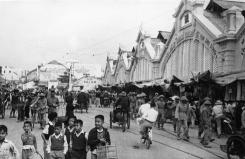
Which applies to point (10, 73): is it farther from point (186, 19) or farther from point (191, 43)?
point (191, 43)

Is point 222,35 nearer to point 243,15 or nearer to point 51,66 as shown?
point 243,15

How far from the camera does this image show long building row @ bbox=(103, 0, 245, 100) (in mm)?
19828

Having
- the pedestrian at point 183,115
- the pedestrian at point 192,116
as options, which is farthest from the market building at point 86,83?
the pedestrian at point 183,115

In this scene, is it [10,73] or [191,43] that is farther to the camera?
[10,73]

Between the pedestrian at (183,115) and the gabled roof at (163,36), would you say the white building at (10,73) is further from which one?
the pedestrian at (183,115)

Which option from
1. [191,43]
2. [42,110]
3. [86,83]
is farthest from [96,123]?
[86,83]

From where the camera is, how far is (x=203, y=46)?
79.0 feet

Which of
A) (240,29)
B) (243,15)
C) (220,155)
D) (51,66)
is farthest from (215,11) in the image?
(51,66)

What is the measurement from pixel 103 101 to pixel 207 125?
78.6ft

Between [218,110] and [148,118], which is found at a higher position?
[218,110]

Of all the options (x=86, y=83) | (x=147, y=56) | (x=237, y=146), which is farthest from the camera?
(x=86, y=83)

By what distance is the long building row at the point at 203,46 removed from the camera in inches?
781

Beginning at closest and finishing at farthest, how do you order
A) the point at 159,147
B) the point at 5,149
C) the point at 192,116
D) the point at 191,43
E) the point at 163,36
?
the point at 5,149 < the point at 159,147 < the point at 192,116 < the point at 191,43 < the point at 163,36

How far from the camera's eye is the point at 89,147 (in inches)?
264
